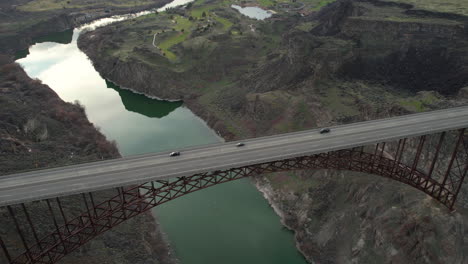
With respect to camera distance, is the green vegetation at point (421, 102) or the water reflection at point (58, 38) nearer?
the green vegetation at point (421, 102)

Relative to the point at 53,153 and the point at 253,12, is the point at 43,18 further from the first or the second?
the point at 53,153

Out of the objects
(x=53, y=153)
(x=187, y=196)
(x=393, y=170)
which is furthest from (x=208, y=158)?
(x=53, y=153)

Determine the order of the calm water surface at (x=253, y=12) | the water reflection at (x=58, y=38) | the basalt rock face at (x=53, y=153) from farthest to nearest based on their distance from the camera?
the calm water surface at (x=253, y=12) → the water reflection at (x=58, y=38) → the basalt rock face at (x=53, y=153)

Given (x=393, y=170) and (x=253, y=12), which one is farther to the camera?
(x=253, y=12)

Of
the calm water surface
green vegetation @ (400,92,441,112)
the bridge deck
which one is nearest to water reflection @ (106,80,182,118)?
the bridge deck

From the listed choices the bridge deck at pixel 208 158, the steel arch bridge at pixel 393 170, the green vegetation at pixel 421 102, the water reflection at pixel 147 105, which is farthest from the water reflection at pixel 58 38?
the green vegetation at pixel 421 102

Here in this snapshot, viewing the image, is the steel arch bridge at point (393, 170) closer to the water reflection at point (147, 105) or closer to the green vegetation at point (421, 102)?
the green vegetation at point (421, 102)

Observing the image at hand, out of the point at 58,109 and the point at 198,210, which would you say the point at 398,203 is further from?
the point at 58,109
